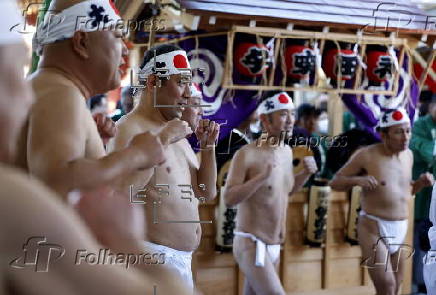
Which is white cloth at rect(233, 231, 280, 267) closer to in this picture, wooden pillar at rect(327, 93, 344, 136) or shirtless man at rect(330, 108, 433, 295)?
shirtless man at rect(330, 108, 433, 295)

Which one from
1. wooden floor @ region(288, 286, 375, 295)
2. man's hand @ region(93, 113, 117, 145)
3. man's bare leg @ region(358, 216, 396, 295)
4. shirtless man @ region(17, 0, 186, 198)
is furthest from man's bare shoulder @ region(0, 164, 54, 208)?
wooden floor @ region(288, 286, 375, 295)

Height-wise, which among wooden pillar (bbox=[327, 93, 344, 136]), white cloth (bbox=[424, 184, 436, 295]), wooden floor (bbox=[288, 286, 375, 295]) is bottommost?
wooden floor (bbox=[288, 286, 375, 295])

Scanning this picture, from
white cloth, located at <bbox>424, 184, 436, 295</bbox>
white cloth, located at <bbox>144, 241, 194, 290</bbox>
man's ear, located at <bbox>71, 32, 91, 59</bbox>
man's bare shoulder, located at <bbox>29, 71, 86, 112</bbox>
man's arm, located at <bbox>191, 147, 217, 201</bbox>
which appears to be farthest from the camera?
white cloth, located at <bbox>424, 184, 436, 295</bbox>

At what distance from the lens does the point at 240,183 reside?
4406mm

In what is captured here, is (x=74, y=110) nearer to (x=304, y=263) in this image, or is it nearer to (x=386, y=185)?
(x=386, y=185)

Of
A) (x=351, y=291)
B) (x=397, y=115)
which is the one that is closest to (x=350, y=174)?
(x=397, y=115)

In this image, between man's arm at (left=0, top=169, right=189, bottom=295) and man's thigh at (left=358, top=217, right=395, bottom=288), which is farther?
man's thigh at (left=358, top=217, right=395, bottom=288)

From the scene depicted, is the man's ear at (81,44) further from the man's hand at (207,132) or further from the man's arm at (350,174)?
the man's arm at (350,174)

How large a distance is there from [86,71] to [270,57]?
11.2 ft

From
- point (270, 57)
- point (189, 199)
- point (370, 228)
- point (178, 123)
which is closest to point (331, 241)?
point (370, 228)

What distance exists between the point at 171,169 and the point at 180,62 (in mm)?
517

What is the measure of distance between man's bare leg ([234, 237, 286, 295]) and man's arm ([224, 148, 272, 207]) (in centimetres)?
35

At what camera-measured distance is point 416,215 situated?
20.8 ft

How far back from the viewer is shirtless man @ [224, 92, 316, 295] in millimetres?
4355
